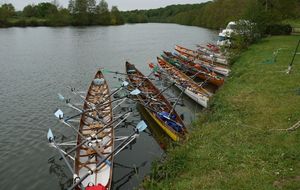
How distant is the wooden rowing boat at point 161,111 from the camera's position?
63.4ft

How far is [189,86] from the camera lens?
28.5m

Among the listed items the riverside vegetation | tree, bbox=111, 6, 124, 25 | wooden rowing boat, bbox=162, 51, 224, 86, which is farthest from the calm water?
tree, bbox=111, 6, 124, 25

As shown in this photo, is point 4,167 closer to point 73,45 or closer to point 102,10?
point 73,45

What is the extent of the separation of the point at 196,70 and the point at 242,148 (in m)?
23.1

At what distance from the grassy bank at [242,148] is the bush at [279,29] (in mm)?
30960

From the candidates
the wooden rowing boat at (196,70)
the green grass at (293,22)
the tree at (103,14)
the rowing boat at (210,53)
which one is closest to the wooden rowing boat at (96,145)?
the wooden rowing boat at (196,70)

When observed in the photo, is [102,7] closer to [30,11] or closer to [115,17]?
[115,17]

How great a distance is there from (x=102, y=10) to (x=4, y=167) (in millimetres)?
127691

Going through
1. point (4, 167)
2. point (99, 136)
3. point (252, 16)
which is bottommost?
point (4, 167)

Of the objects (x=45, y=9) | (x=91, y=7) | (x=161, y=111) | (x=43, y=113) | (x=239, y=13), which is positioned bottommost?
(x=43, y=113)

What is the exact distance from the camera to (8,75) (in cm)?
3684

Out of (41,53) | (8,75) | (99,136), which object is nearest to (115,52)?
(41,53)

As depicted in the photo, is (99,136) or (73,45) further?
(73,45)

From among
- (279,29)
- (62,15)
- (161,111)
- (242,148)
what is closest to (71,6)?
Result: (62,15)
